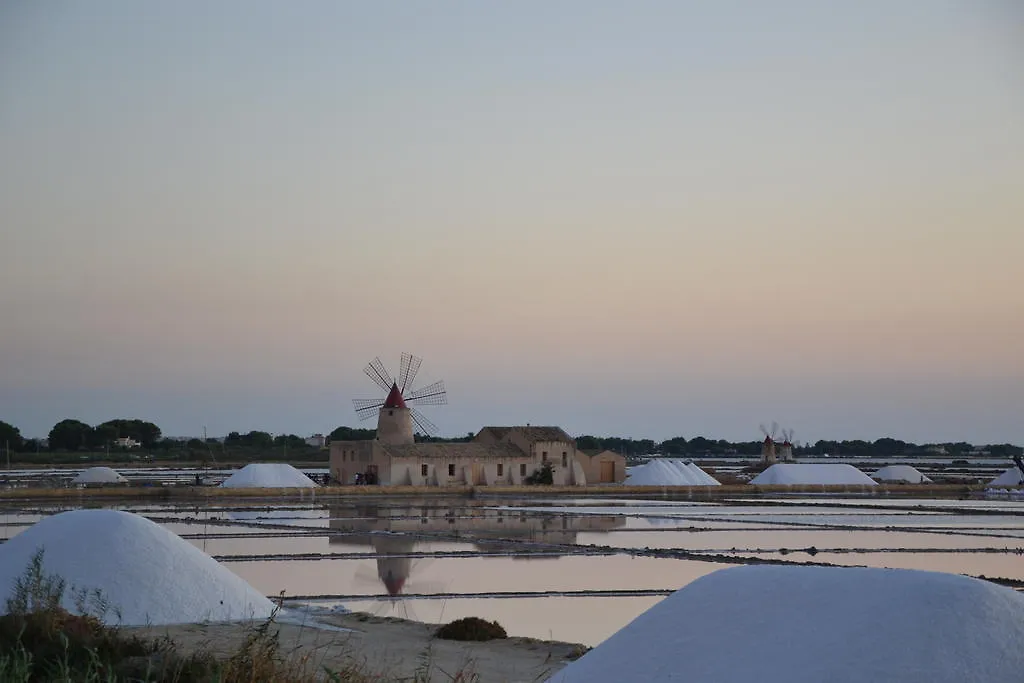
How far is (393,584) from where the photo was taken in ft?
48.8

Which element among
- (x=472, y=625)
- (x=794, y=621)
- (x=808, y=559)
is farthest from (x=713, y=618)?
(x=808, y=559)

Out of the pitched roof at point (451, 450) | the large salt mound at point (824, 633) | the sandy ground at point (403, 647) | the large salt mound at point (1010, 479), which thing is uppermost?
the pitched roof at point (451, 450)

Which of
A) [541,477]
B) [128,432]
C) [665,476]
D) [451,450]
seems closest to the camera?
[451,450]

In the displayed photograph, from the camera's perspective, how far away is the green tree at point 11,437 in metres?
70.7

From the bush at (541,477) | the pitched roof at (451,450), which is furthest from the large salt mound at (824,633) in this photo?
the bush at (541,477)

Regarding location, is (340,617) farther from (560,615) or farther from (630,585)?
(630,585)

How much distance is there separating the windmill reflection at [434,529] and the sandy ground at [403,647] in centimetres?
325

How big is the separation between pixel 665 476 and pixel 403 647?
103ft

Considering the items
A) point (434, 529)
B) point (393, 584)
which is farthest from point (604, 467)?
point (393, 584)

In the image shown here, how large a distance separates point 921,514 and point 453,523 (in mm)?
10859

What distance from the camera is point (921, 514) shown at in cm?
2842

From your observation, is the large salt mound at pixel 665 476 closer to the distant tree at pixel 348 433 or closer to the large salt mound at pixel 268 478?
the large salt mound at pixel 268 478

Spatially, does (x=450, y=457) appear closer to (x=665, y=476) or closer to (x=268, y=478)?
(x=268, y=478)

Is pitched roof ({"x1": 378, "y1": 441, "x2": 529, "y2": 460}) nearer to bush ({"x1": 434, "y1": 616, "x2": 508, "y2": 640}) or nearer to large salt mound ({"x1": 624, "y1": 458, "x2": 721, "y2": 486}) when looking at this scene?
large salt mound ({"x1": 624, "y1": 458, "x2": 721, "y2": 486})
